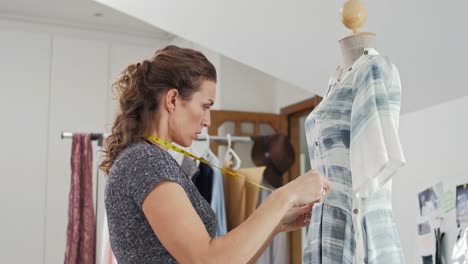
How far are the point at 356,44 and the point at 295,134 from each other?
3020 millimetres

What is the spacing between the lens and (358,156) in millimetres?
1047

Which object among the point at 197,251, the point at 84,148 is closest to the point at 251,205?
the point at 84,148

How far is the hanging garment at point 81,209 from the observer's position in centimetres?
258

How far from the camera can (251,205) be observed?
2691mm

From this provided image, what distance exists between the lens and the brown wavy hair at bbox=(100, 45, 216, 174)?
3.96ft

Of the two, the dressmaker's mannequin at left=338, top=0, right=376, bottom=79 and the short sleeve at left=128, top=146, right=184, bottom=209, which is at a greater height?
the dressmaker's mannequin at left=338, top=0, right=376, bottom=79

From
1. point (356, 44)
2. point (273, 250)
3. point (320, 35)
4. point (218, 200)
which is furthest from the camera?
point (273, 250)

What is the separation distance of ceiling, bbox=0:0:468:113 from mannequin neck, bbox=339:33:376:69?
0.27 meters

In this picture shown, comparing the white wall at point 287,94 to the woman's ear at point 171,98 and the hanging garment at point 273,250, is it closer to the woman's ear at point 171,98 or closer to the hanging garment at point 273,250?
the hanging garment at point 273,250

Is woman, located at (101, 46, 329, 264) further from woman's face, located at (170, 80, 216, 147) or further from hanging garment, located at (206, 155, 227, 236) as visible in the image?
hanging garment, located at (206, 155, 227, 236)

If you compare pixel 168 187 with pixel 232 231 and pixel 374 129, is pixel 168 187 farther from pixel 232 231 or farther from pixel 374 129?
pixel 374 129

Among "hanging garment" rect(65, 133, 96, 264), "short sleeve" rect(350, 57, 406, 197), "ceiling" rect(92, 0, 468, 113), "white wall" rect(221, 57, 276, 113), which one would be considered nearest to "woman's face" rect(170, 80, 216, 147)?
"short sleeve" rect(350, 57, 406, 197)

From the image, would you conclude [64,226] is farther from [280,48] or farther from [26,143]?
[280,48]

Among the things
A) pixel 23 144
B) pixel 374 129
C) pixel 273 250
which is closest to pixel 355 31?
pixel 374 129
